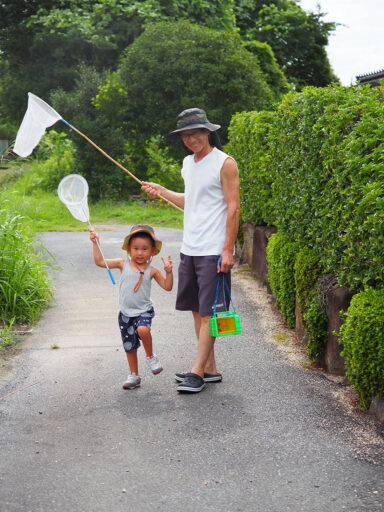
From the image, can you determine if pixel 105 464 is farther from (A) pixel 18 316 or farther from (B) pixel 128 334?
(A) pixel 18 316

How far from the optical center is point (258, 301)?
750 cm

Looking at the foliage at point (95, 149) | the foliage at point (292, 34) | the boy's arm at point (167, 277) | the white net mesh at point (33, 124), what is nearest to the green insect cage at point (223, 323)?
the boy's arm at point (167, 277)

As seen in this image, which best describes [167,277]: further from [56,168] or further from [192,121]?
[56,168]

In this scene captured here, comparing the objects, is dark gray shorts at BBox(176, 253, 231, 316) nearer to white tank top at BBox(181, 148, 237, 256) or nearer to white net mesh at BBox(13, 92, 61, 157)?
white tank top at BBox(181, 148, 237, 256)

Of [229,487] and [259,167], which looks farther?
[259,167]

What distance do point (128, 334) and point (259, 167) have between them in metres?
4.13

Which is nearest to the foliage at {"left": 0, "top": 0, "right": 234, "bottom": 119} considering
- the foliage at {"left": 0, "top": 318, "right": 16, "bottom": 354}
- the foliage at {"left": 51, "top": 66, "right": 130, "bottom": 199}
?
the foliage at {"left": 51, "top": 66, "right": 130, "bottom": 199}

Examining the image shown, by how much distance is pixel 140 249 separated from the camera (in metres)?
4.57

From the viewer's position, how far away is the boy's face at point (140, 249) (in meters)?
4.56

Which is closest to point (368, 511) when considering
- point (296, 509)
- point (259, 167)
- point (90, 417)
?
point (296, 509)

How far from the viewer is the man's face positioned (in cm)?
444

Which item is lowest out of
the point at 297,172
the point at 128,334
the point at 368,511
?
the point at 368,511

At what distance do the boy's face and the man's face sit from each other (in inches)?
29.5

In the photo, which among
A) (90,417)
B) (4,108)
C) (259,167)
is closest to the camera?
(90,417)
